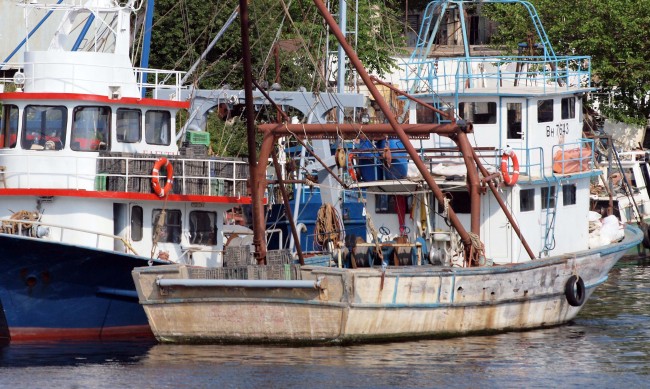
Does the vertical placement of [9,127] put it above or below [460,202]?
above

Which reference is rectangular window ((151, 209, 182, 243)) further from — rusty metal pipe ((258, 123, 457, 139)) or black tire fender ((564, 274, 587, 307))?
black tire fender ((564, 274, 587, 307))

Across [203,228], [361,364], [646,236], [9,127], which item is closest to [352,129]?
[203,228]

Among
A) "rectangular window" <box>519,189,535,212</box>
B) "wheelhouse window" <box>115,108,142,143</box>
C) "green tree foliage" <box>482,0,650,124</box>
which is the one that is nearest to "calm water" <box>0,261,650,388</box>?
"rectangular window" <box>519,189,535,212</box>

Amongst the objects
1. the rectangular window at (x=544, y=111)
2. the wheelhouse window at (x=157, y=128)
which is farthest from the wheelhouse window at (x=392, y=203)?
the wheelhouse window at (x=157, y=128)

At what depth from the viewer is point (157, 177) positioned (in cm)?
2480

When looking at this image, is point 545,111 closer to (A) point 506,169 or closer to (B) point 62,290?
(A) point 506,169

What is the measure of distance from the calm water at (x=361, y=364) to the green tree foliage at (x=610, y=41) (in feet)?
82.2

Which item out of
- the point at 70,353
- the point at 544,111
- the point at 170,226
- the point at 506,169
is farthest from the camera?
the point at 544,111

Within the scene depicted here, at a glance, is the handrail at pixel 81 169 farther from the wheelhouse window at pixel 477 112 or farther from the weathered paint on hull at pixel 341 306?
the wheelhouse window at pixel 477 112

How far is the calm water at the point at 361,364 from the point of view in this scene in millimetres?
19938

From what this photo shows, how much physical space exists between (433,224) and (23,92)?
27.1 ft

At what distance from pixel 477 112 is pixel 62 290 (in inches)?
356

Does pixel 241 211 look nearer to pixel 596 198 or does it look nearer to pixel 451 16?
pixel 596 198

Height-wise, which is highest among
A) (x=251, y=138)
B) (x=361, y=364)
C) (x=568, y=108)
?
(x=568, y=108)
